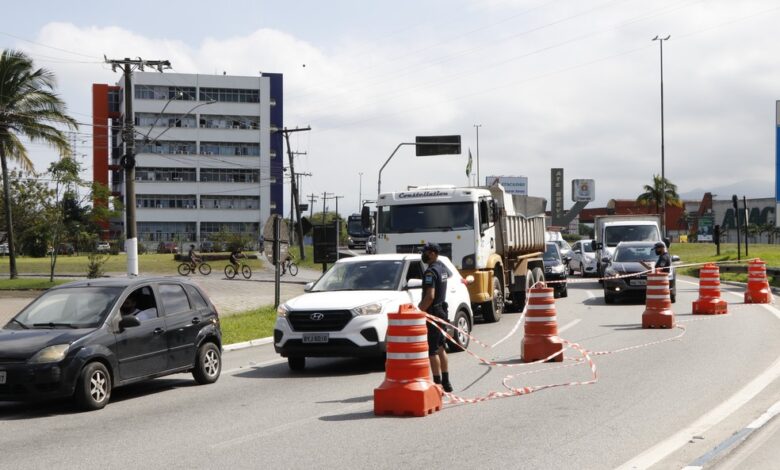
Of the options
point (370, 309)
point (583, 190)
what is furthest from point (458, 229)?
point (583, 190)

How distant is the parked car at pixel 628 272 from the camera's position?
27.9 m

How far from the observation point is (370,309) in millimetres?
13859

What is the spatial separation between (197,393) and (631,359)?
6.49 m

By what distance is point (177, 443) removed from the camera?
8.80 meters

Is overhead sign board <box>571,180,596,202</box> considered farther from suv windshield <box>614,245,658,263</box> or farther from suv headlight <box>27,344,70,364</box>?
suv headlight <box>27,344,70,364</box>

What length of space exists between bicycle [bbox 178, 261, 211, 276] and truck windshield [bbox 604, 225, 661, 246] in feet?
76.8

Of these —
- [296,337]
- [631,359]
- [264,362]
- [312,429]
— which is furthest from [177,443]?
[631,359]

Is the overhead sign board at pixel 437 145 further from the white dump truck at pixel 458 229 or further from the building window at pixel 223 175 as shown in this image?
the building window at pixel 223 175

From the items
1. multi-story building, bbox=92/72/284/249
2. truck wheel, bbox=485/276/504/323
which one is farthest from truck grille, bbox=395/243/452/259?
multi-story building, bbox=92/72/284/249

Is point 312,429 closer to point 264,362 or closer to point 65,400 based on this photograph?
point 65,400

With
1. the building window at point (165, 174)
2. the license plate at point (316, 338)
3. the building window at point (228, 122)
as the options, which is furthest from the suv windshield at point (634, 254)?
the building window at point (165, 174)

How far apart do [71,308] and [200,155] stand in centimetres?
A: 10833

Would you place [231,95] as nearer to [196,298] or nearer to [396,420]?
[196,298]

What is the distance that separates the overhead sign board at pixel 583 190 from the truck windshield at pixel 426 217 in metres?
120
